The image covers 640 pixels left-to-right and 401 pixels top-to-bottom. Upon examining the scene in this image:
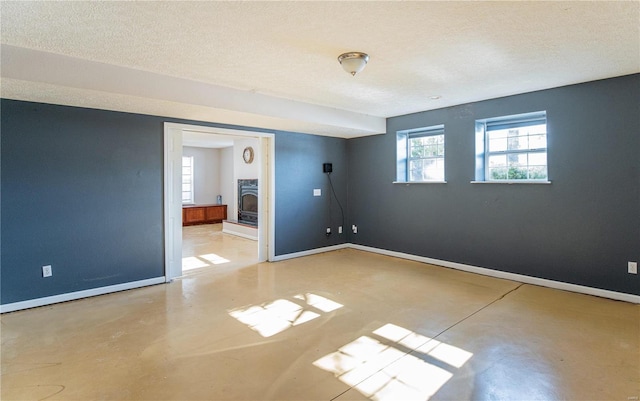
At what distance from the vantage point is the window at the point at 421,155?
5.26 meters

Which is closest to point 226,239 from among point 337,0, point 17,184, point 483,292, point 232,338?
point 17,184

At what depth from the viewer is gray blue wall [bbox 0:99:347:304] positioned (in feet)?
11.0

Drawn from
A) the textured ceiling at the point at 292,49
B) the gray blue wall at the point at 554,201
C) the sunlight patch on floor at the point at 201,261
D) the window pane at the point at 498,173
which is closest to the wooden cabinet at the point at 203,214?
the sunlight patch on floor at the point at 201,261

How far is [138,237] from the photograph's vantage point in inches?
162

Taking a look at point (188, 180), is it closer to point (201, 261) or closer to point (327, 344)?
point (201, 261)

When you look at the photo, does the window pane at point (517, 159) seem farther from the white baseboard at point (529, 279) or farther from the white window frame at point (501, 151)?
the white baseboard at point (529, 279)

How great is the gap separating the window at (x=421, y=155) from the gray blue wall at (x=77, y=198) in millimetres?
3748

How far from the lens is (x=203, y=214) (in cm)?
984

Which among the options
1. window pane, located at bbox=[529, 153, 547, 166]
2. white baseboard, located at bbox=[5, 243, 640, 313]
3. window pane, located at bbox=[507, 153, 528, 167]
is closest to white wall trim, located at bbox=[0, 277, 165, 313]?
white baseboard, located at bbox=[5, 243, 640, 313]

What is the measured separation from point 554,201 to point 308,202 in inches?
142

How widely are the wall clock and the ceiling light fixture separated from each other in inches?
231

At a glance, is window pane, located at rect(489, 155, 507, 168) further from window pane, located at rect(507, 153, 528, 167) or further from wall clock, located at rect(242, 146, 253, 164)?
wall clock, located at rect(242, 146, 253, 164)

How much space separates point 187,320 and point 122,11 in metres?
2.56

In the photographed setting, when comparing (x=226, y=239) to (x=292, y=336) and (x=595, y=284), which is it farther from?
(x=595, y=284)
